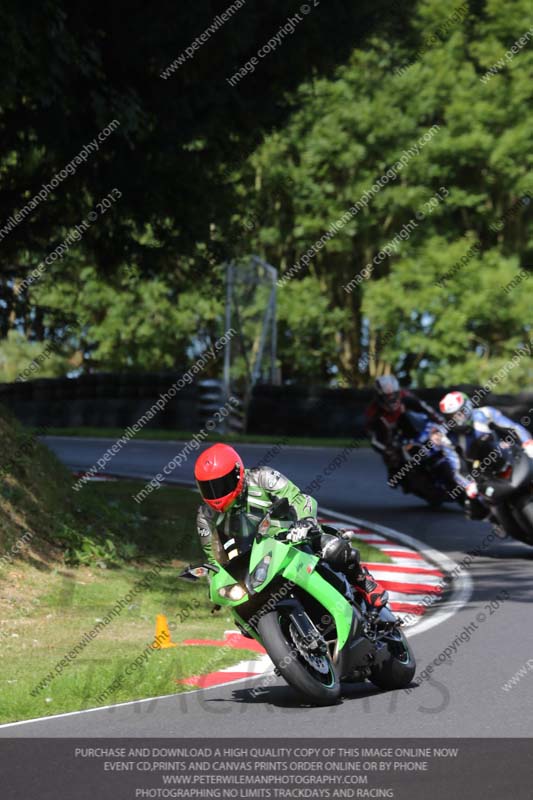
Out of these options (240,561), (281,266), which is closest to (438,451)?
(240,561)

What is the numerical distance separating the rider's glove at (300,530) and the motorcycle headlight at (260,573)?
160 millimetres

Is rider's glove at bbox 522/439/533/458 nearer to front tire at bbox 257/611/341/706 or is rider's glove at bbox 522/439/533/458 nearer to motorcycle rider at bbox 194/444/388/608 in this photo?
motorcycle rider at bbox 194/444/388/608

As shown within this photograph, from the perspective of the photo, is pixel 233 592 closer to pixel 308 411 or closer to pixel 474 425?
pixel 474 425

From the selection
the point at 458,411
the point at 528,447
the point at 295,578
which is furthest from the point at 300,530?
the point at 458,411

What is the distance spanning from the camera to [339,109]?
41.0 meters

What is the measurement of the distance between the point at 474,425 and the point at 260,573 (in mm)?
7358

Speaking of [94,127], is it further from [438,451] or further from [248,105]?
[438,451]

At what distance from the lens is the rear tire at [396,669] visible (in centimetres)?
831

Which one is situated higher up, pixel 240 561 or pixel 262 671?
pixel 240 561

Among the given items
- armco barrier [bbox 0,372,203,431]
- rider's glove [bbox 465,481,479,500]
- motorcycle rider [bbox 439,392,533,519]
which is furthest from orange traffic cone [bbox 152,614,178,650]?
armco barrier [bbox 0,372,203,431]
